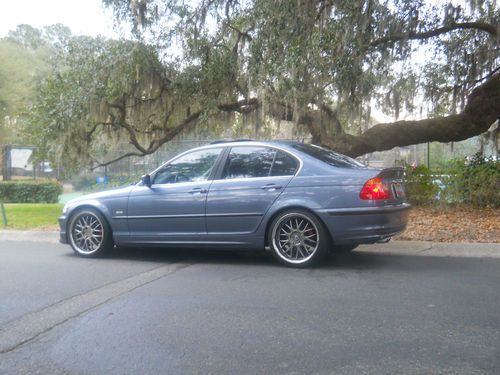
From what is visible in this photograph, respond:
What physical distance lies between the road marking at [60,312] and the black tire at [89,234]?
133 centimetres

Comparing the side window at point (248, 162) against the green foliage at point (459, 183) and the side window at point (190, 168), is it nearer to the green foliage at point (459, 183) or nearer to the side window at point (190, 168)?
the side window at point (190, 168)

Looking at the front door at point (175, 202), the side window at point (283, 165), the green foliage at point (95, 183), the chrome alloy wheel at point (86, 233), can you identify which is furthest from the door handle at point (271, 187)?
the green foliage at point (95, 183)

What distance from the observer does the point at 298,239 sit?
650cm

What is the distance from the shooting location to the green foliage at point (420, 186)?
11297 millimetres

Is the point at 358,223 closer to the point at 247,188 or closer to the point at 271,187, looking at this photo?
the point at 271,187

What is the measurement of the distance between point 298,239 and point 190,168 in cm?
186

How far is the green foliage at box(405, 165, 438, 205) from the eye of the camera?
11.3 meters

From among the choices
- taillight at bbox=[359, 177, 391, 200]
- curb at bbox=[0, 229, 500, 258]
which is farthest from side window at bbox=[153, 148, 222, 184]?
curb at bbox=[0, 229, 500, 258]

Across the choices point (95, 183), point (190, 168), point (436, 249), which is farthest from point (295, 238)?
point (95, 183)

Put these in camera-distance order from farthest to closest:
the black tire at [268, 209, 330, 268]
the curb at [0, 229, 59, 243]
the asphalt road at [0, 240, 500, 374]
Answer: the curb at [0, 229, 59, 243]
the black tire at [268, 209, 330, 268]
the asphalt road at [0, 240, 500, 374]

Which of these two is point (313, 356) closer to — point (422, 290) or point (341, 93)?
point (422, 290)

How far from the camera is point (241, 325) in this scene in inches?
173

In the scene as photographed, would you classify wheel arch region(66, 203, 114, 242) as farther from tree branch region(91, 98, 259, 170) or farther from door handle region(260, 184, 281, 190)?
tree branch region(91, 98, 259, 170)

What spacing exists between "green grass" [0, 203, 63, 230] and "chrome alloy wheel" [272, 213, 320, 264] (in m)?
6.13
